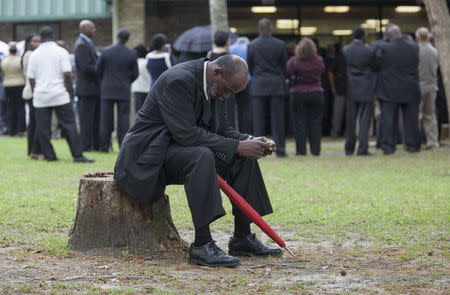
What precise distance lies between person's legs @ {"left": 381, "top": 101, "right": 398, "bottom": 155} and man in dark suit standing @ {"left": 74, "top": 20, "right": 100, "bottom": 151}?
4820 mm

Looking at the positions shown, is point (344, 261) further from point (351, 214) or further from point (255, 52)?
point (255, 52)

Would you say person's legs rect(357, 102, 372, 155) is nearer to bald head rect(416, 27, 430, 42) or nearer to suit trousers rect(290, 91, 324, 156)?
suit trousers rect(290, 91, 324, 156)

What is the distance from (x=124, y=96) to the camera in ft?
58.1

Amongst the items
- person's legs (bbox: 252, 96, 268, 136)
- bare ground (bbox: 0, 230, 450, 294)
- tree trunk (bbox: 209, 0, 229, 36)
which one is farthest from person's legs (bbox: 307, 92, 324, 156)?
bare ground (bbox: 0, 230, 450, 294)

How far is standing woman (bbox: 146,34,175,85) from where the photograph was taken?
17594 mm

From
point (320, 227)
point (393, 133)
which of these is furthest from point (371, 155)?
point (320, 227)

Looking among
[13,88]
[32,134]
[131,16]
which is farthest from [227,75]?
[131,16]

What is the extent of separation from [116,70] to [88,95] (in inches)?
38.0

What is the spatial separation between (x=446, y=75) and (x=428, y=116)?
4254 mm

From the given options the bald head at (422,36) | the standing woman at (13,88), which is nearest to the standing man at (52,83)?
the bald head at (422,36)

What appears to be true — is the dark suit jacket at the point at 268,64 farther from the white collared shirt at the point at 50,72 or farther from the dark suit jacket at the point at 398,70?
the white collared shirt at the point at 50,72

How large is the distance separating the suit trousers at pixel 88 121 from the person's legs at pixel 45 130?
7.22ft

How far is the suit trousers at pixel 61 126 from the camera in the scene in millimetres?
15516

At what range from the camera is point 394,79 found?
→ 17.4 meters
